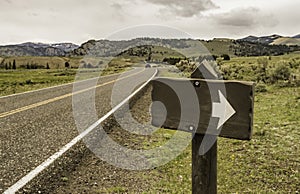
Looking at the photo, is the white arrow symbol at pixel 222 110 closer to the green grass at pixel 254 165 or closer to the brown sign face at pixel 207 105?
the brown sign face at pixel 207 105

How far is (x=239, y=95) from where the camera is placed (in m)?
2.36

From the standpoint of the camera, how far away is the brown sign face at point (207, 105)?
2.35m

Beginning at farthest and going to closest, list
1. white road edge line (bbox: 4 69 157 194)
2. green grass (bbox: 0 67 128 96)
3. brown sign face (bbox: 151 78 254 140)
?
green grass (bbox: 0 67 128 96) → white road edge line (bbox: 4 69 157 194) → brown sign face (bbox: 151 78 254 140)

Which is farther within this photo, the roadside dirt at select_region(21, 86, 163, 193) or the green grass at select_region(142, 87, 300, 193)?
the green grass at select_region(142, 87, 300, 193)

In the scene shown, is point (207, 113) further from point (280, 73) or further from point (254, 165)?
point (280, 73)

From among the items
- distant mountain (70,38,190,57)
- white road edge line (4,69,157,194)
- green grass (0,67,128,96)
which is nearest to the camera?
white road edge line (4,69,157,194)

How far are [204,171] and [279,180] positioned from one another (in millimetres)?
3017

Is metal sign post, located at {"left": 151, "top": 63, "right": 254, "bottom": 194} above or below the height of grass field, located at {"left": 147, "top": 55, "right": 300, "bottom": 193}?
above

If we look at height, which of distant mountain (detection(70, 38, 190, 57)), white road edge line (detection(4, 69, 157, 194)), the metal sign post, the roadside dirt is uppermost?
distant mountain (detection(70, 38, 190, 57))

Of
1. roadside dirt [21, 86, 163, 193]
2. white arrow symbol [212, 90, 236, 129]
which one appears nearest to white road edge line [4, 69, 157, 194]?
roadside dirt [21, 86, 163, 193]

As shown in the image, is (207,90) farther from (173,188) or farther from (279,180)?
(279,180)

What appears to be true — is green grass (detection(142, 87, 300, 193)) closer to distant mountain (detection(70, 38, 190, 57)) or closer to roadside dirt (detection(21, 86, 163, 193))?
roadside dirt (detection(21, 86, 163, 193))

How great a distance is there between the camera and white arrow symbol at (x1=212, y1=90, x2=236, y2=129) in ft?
7.80

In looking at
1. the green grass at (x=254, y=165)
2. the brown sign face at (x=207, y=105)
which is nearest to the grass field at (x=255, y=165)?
the green grass at (x=254, y=165)
